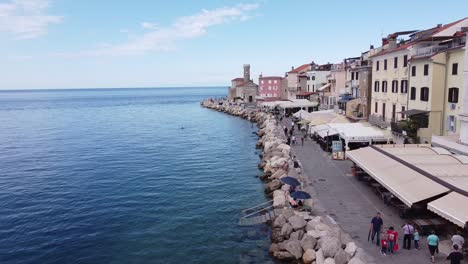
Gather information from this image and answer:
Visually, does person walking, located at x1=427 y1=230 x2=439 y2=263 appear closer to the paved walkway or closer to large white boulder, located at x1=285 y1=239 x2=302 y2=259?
the paved walkway

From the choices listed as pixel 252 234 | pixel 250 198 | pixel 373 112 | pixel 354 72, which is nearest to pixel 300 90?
pixel 354 72

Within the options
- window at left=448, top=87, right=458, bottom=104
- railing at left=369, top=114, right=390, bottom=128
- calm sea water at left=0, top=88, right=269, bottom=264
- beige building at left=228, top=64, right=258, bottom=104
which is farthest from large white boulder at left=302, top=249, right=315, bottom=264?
beige building at left=228, top=64, right=258, bottom=104

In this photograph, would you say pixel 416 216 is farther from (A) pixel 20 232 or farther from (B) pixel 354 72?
(B) pixel 354 72

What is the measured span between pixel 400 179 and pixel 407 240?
4.34 meters

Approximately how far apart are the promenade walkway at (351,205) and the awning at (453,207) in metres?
1.86

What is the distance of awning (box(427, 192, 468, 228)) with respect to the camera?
1575 centimetres

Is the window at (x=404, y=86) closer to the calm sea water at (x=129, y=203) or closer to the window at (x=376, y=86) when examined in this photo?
the window at (x=376, y=86)

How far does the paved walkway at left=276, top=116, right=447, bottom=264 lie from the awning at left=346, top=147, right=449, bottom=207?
183 centimetres

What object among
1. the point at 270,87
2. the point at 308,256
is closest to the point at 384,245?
the point at 308,256

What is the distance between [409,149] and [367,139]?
26.9 ft

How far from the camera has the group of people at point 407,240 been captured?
1556 cm

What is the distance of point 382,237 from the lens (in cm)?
1764

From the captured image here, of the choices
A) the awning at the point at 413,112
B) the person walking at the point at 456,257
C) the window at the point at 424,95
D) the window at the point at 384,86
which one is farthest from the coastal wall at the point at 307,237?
the window at the point at 384,86

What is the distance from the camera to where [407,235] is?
17.5 m
